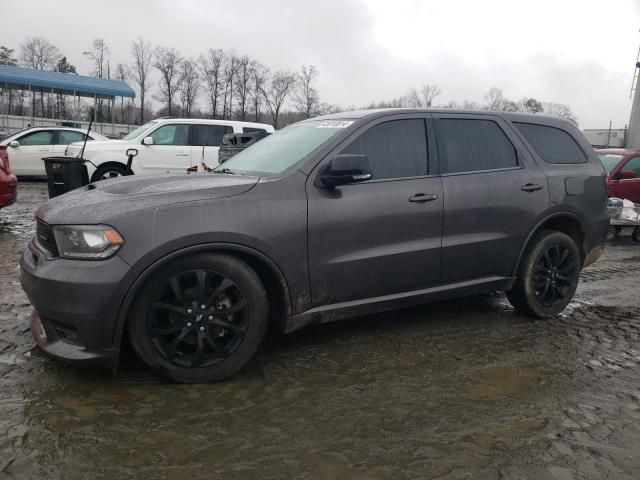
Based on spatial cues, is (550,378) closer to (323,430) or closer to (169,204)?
(323,430)

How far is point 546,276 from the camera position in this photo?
4.61 m

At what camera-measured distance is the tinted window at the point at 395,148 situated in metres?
3.82

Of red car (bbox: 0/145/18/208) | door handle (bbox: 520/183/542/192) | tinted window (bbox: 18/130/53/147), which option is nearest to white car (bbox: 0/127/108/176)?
tinted window (bbox: 18/130/53/147)

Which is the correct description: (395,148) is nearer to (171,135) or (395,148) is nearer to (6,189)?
(6,189)

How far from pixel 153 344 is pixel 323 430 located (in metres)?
1.08

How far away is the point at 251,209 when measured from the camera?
3.27 meters

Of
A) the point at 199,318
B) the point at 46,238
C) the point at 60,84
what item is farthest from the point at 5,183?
the point at 60,84

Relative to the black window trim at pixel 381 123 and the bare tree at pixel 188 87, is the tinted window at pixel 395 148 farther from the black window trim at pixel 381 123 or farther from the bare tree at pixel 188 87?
the bare tree at pixel 188 87

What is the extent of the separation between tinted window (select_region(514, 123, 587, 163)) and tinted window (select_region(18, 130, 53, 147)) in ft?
42.4

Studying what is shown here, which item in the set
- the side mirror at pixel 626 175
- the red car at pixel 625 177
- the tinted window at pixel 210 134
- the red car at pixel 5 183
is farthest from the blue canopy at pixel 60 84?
the side mirror at pixel 626 175

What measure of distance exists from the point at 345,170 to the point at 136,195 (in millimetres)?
1272

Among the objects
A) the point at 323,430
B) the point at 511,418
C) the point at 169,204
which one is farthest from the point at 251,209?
the point at 511,418

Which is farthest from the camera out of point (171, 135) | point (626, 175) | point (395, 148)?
point (171, 135)

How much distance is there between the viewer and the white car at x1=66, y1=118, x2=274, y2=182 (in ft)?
36.2
